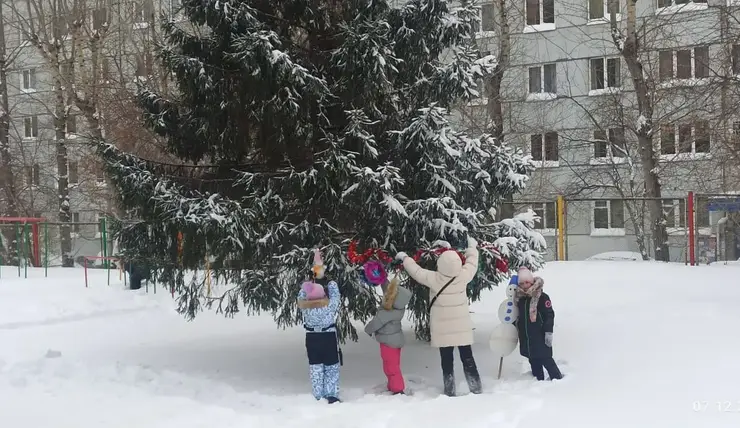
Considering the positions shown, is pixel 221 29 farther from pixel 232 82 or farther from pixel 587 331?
pixel 587 331

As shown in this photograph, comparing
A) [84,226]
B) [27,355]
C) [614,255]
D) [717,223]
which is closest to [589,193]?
[614,255]

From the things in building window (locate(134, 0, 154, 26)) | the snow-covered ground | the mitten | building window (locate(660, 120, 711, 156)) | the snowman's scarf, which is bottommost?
the snow-covered ground

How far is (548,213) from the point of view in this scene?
58.9 feet

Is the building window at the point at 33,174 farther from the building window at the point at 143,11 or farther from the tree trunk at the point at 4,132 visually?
the building window at the point at 143,11

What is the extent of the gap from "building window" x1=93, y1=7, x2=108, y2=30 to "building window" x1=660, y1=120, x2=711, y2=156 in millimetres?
17139

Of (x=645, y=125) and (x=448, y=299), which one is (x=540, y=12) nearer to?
(x=645, y=125)

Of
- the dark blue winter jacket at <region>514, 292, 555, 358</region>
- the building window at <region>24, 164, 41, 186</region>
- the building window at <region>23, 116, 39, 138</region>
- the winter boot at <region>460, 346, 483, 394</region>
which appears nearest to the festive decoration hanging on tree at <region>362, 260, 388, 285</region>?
the winter boot at <region>460, 346, 483, 394</region>

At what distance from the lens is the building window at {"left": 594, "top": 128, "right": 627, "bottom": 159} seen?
23.8m

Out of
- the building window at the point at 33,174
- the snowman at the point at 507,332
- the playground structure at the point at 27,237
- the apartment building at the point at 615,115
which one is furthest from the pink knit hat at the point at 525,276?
the building window at the point at 33,174

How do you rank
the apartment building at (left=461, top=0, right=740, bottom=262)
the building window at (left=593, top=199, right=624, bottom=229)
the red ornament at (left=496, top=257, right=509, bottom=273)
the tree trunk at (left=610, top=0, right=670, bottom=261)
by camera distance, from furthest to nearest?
the building window at (left=593, top=199, right=624, bottom=229) < the tree trunk at (left=610, top=0, right=670, bottom=261) < the apartment building at (left=461, top=0, right=740, bottom=262) < the red ornament at (left=496, top=257, right=509, bottom=273)

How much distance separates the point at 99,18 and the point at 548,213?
587 inches

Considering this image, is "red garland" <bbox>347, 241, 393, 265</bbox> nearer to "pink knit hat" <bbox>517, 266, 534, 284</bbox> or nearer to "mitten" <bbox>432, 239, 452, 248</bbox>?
"mitten" <bbox>432, 239, 452, 248</bbox>

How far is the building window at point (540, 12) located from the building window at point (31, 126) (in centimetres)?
2145

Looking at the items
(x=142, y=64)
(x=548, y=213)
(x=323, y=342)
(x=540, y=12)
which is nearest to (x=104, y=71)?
(x=142, y=64)
